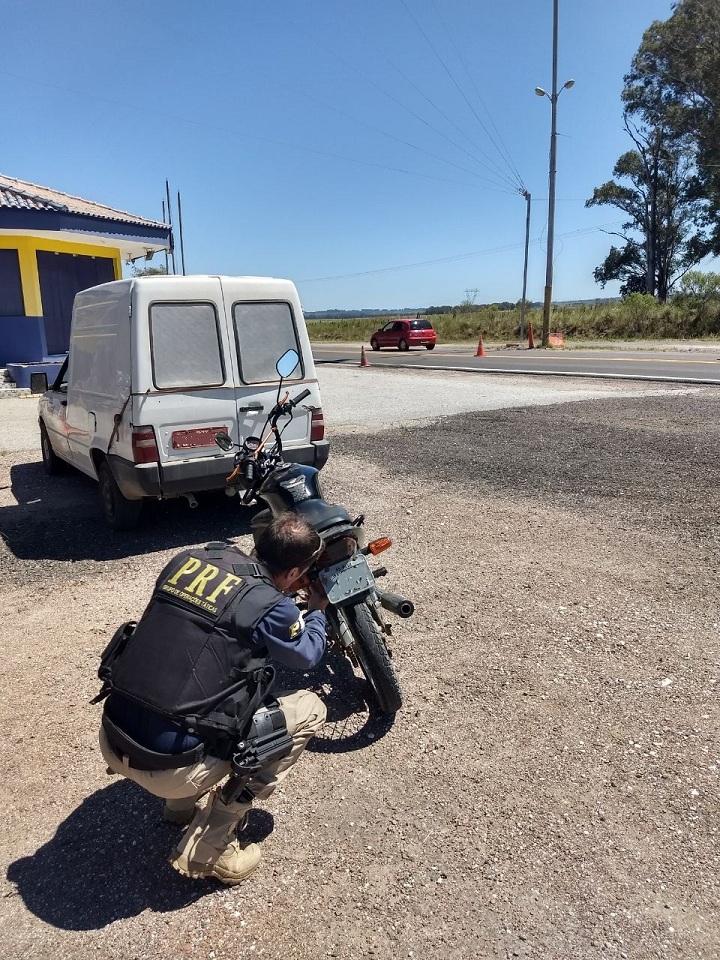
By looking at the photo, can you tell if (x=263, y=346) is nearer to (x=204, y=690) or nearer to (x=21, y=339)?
(x=204, y=690)

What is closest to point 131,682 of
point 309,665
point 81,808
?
point 309,665

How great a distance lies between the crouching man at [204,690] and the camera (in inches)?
86.7

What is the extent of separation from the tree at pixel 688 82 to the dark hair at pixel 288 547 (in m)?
56.9

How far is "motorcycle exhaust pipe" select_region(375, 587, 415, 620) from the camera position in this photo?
10.7 feet

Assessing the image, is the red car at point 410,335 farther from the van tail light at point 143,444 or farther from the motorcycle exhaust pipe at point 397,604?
the motorcycle exhaust pipe at point 397,604

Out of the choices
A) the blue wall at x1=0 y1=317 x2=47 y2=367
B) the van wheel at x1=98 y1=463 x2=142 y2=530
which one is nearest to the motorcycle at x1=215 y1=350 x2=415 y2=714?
the van wheel at x1=98 y1=463 x2=142 y2=530

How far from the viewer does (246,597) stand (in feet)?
7.50

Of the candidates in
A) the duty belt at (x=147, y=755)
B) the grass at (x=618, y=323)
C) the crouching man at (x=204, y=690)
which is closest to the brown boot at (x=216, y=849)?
the crouching man at (x=204, y=690)

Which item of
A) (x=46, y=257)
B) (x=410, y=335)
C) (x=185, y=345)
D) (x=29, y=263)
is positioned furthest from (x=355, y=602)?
(x=410, y=335)

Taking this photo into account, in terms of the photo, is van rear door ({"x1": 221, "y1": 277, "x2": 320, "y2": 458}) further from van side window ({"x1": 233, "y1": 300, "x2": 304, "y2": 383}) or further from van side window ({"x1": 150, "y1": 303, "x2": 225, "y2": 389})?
van side window ({"x1": 150, "y1": 303, "x2": 225, "y2": 389})

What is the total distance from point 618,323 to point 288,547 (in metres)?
40.8

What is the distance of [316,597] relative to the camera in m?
3.30

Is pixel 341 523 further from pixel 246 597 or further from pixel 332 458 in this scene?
pixel 332 458

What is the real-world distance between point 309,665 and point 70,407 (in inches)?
220
